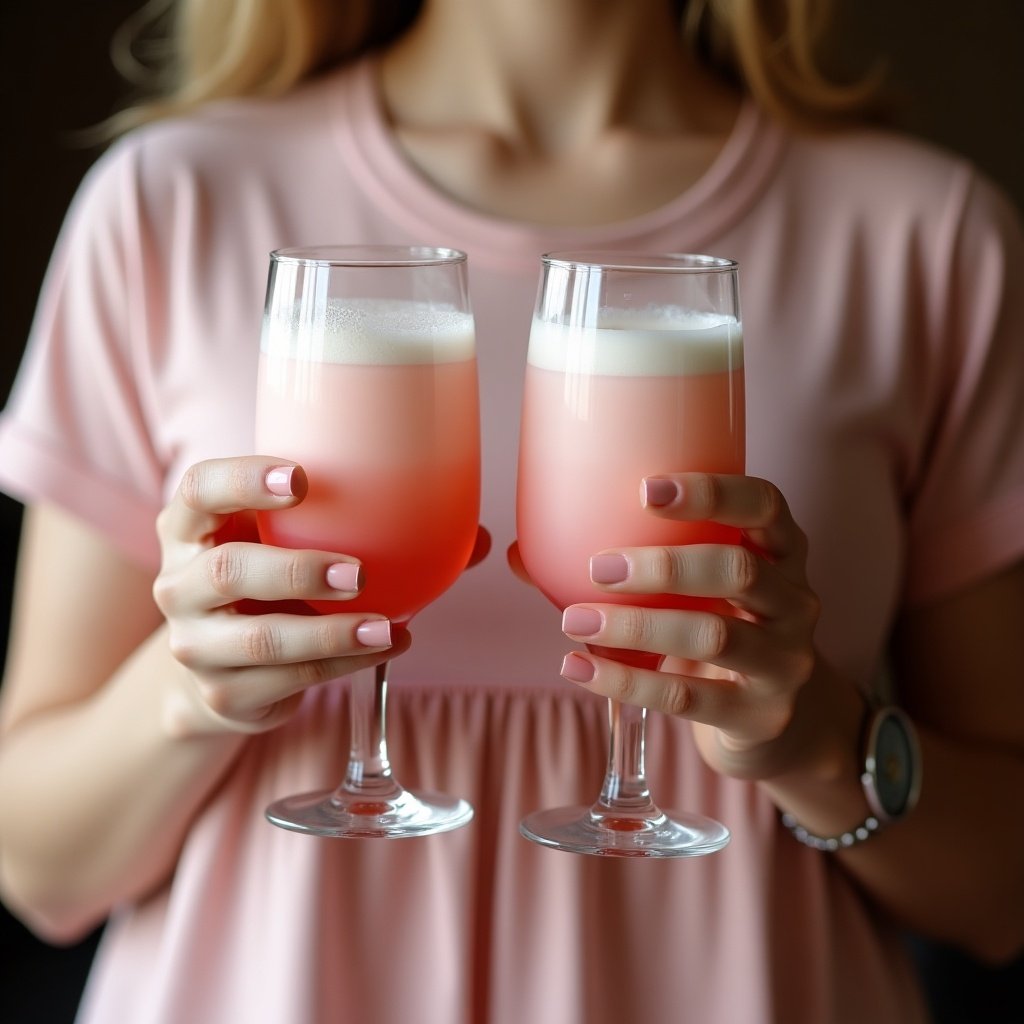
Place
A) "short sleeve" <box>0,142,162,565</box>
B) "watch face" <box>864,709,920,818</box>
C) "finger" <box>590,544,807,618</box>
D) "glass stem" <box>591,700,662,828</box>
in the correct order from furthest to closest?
"short sleeve" <box>0,142,162,565</box>, "watch face" <box>864,709,920,818</box>, "glass stem" <box>591,700,662,828</box>, "finger" <box>590,544,807,618</box>

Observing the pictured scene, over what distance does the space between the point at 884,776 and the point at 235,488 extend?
0.64 metres

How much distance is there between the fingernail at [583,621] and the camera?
850mm

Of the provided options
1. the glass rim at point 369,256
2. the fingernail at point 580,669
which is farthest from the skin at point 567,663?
the glass rim at point 369,256

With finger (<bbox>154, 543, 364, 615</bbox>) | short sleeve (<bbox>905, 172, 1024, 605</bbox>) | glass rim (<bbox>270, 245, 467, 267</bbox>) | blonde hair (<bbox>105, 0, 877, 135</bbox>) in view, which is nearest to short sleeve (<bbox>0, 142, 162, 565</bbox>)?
blonde hair (<bbox>105, 0, 877, 135</bbox>)

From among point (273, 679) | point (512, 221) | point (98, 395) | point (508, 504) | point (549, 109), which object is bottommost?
point (273, 679)

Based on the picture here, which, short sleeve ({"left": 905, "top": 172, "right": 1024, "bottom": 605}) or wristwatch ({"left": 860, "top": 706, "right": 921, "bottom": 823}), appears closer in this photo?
wristwatch ({"left": 860, "top": 706, "right": 921, "bottom": 823})

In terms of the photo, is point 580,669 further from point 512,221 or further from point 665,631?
point 512,221

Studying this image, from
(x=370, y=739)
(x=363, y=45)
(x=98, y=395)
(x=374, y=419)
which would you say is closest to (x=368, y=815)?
(x=370, y=739)

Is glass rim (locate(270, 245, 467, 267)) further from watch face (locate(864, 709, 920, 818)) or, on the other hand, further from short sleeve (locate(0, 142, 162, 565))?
watch face (locate(864, 709, 920, 818))

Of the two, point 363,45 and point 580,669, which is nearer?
point 580,669

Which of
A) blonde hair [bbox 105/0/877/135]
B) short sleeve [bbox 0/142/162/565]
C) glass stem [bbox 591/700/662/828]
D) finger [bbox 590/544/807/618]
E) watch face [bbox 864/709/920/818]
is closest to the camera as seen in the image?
finger [bbox 590/544/807/618]

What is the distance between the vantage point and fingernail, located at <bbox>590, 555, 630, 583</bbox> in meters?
0.84

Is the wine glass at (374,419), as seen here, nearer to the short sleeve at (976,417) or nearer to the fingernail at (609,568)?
the fingernail at (609,568)

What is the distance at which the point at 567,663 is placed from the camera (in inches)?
34.4
